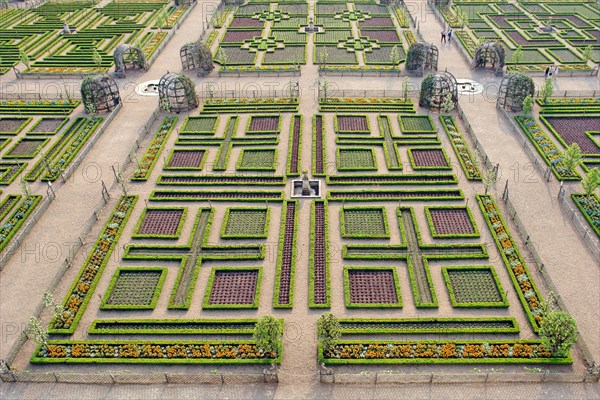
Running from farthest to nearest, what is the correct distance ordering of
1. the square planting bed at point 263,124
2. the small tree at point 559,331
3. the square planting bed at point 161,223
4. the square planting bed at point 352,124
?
Answer: the square planting bed at point 263,124, the square planting bed at point 352,124, the square planting bed at point 161,223, the small tree at point 559,331

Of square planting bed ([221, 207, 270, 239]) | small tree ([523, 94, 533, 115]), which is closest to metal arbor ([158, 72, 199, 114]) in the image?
square planting bed ([221, 207, 270, 239])

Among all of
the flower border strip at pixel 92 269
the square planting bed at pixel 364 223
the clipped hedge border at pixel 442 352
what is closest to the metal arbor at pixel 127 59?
the flower border strip at pixel 92 269

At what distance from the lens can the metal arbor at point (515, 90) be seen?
66188 millimetres

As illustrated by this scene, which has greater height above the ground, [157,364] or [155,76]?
[155,76]

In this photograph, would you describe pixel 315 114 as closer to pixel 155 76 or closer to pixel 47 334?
pixel 155 76

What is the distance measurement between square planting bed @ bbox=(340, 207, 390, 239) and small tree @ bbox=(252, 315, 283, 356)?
15363 millimetres

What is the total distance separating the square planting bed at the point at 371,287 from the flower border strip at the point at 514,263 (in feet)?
35.8

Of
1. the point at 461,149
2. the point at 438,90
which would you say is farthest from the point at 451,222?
the point at 438,90

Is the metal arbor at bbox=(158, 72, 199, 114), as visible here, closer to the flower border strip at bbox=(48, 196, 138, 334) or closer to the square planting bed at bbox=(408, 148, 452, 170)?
the flower border strip at bbox=(48, 196, 138, 334)

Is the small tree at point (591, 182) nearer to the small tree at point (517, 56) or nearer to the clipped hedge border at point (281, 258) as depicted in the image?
the clipped hedge border at point (281, 258)

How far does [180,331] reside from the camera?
37.9 metres

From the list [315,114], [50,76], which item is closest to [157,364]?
[315,114]

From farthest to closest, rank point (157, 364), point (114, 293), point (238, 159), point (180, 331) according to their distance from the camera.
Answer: point (238, 159) < point (114, 293) < point (180, 331) < point (157, 364)

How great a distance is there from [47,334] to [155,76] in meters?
56.4
